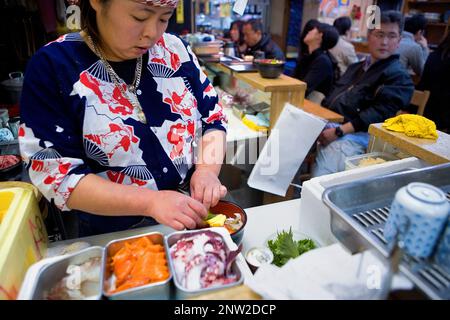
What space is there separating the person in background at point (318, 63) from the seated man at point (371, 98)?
0.66 metres

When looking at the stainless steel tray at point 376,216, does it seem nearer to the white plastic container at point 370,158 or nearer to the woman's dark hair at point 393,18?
the white plastic container at point 370,158

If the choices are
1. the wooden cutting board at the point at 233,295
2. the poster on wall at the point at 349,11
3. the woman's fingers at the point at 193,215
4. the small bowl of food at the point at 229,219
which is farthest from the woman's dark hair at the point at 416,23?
the wooden cutting board at the point at 233,295

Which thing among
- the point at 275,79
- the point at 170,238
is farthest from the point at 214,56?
the point at 170,238

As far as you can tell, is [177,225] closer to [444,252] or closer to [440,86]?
[444,252]

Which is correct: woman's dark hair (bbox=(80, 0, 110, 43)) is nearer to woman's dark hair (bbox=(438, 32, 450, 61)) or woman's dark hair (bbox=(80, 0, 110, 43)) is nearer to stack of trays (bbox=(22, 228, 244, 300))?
stack of trays (bbox=(22, 228, 244, 300))

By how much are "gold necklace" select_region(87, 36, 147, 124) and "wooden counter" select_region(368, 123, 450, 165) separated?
3.45 ft

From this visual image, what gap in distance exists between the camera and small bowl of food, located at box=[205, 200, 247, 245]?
3.54 feet

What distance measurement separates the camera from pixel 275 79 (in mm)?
2391

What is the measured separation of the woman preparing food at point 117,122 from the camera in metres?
0.91

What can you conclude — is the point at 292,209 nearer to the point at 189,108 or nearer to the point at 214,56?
the point at 189,108

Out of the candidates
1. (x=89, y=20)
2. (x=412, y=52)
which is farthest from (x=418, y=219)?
(x=412, y=52)

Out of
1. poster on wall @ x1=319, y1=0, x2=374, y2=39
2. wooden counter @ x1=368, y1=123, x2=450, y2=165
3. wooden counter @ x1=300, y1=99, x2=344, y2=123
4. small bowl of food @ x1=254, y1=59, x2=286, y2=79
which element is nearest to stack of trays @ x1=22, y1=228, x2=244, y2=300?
wooden counter @ x1=368, y1=123, x2=450, y2=165

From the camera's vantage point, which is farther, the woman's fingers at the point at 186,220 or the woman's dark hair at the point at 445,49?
the woman's dark hair at the point at 445,49

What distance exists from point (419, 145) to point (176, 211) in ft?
3.28
